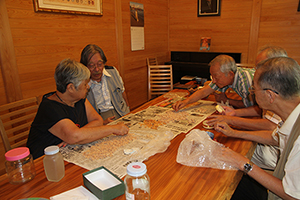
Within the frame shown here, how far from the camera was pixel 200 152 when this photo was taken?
128 cm

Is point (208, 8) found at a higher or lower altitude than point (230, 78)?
higher

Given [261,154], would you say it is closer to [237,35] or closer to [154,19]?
[237,35]

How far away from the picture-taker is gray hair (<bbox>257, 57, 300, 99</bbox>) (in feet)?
3.73

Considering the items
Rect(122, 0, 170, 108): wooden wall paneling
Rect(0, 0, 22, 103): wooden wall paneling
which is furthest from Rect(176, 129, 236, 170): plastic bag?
Rect(122, 0, 170, 108): wooden wall paneling

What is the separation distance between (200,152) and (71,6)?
9.15ft

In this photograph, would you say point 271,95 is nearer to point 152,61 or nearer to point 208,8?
point 152,61

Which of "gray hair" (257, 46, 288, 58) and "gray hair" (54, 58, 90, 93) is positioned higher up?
"gray hair" (257, 46, 288, 58)

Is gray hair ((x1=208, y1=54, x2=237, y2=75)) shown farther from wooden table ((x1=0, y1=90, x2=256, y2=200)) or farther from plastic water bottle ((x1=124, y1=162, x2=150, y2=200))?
plastic water bottle ((x1=124, y1=162, x2=150, y2=200))

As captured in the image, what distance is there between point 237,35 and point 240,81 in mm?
3157

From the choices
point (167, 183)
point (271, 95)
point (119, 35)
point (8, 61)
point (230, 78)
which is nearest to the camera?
point (167, 183)

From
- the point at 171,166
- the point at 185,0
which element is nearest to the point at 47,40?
the point at 171,166

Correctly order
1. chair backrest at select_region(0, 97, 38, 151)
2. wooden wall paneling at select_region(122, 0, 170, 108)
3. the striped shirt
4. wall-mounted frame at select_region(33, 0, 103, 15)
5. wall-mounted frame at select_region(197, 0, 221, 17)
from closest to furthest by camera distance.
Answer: chair backrest at select_region(0, 97, 38, 151)
the striped shirt
wall-mounted frame at select_region(33, 0, 103, 15)
wooden wall paneling at select_region(122, 0, 170, 108)
wall-mounted frame at select_region(197, 0, 221, 17)

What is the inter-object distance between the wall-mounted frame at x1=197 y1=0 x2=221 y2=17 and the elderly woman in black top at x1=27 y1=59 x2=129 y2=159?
439 cm

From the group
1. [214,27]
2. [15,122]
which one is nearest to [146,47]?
[214,27]
